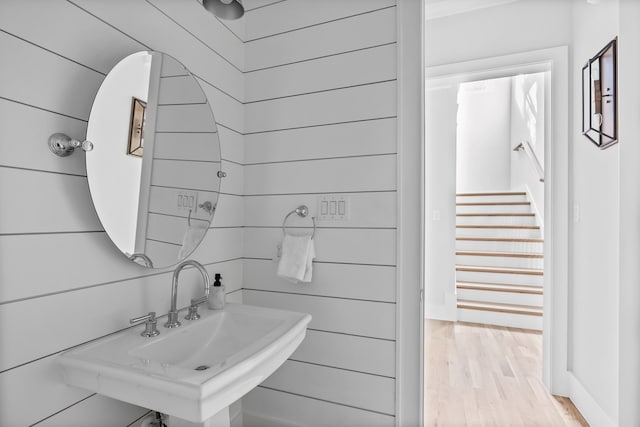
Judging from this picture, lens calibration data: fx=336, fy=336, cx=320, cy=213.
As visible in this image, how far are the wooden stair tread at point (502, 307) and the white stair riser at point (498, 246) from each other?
75cm

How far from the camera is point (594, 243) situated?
1846 millimetres

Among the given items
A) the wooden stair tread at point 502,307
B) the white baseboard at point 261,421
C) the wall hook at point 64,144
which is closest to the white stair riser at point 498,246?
the wooden stair tread at point 502,307

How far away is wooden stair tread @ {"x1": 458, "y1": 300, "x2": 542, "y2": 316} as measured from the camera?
3.34 meters

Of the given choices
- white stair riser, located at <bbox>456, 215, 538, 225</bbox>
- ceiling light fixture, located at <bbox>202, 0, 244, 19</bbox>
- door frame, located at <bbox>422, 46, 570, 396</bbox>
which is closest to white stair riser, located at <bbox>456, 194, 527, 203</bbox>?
white stair riser, located at <bbox>456, 215, 538, 225</bbox>

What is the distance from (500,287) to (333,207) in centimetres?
295

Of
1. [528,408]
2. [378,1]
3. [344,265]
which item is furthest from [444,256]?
[378,1]

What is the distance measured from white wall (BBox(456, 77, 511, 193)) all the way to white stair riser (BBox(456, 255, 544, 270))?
70.7 inches

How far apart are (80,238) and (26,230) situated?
0.14 m

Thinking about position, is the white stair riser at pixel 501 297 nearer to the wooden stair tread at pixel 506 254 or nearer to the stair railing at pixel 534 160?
the wooden stair tread at pixel 506 254

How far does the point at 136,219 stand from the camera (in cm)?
114

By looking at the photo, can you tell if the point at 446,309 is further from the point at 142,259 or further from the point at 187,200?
the point at 142,259

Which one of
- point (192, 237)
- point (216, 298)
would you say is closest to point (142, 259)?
point (192, 237)

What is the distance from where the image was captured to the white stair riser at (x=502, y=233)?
13.3 ft

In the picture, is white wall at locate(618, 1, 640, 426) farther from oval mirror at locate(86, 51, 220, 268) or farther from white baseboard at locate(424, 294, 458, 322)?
white baseboard at locate(424, 294, 458, 322)
